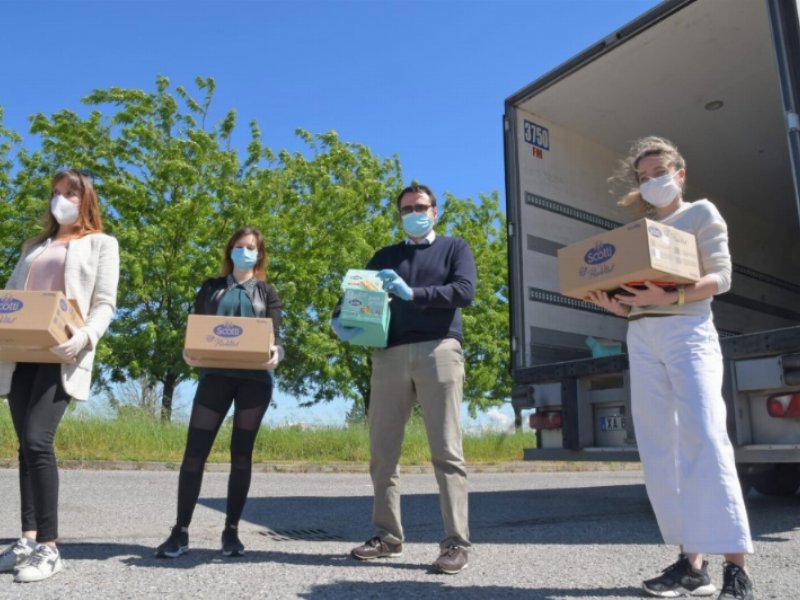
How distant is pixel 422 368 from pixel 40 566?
1.87m

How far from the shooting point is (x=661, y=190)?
10.6 ft

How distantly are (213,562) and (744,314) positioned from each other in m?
6.71

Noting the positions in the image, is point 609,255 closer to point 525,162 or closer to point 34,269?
point 34,269

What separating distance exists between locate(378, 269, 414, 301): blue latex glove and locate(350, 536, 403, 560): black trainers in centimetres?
125

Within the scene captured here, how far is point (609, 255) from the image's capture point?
3.10 m

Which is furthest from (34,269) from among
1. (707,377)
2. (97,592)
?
(707,377)

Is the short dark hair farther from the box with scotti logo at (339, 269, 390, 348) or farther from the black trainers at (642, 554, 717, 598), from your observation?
the black trainers at (642, 554, 717, 598)

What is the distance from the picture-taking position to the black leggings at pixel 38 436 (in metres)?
3.29

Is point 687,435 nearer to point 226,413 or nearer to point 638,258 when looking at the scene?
point 638,258

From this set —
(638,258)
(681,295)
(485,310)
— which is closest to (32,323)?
(638,258)

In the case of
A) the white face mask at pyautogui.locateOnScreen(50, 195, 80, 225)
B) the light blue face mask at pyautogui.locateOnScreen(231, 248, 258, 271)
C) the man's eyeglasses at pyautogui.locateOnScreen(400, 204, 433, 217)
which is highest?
the man's eyeglasses at pyautogui.locateOnScreen(400, 204, 433, 217)

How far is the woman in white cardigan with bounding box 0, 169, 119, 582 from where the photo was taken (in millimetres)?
3285

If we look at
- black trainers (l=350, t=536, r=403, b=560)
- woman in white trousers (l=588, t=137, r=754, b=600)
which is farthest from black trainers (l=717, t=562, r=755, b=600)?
black trainers (l=350, t=536, r=403, b=560)

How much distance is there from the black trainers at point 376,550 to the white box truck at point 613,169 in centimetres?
207
